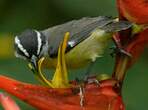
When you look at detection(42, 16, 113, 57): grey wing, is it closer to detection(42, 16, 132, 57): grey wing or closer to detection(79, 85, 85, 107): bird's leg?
detection(42, 16, 132, 57): grey wing

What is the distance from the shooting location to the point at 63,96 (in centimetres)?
192

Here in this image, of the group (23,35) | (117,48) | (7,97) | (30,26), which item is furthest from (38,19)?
(7,97)

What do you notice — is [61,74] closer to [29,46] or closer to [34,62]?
[34,62]

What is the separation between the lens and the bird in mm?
2756

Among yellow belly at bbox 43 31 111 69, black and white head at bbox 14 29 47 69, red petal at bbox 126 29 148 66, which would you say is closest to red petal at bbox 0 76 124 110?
red petal at bbox 126 29 148 66

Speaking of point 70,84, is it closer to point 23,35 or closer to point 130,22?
point 130,22

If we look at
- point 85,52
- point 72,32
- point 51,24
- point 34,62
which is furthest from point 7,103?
point 51,24

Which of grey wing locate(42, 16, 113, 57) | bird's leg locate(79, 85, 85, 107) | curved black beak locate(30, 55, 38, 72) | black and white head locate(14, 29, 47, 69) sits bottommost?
grey wing locate(42, 16, 113, 57)

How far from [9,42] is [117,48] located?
122cm

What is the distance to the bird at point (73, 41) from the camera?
2756mm

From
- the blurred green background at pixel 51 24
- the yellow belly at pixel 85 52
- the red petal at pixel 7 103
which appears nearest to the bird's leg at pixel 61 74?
the red petal at pixel 7 103

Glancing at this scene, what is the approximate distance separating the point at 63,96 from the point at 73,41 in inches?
48.9

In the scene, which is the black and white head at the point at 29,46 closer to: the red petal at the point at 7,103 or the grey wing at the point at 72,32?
the grey wing at the point at 72,32

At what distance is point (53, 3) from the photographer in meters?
3.20
